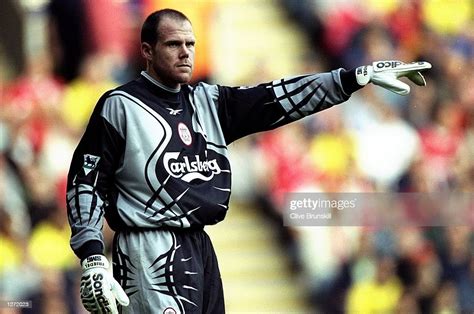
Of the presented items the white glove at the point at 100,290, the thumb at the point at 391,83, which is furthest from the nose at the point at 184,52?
the white glove at the point at 100,290

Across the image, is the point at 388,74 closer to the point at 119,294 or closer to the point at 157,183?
the point at 157,183

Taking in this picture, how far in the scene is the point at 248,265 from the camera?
862 centimetres

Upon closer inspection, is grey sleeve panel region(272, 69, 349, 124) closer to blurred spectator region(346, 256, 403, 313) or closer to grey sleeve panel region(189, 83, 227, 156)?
grey sleeve panel region(189, 83, 227, 156)

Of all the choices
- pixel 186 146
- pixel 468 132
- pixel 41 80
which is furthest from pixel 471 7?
pixel 186 146

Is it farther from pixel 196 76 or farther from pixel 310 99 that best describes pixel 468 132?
pixel 310 99

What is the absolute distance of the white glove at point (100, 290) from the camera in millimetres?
4391

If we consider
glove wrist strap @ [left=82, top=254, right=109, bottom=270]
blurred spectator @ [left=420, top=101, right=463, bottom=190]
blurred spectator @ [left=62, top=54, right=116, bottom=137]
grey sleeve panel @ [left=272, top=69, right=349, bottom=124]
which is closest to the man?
glove wrist strap @ [left=82, top=254, right=109, bottom=270]

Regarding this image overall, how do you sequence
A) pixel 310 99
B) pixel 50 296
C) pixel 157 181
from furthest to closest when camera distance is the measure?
pixel 50 296 < pixel 310 99 < pixel 157 181

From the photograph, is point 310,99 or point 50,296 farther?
point 50,296

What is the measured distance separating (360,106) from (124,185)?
4.19 m

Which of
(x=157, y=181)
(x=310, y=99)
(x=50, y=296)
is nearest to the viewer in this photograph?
(x=157, y=181)

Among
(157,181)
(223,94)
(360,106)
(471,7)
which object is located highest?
(471,7)

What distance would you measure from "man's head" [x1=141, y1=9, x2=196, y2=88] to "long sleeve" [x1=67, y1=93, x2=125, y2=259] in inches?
10.2

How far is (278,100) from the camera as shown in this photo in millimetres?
4930
